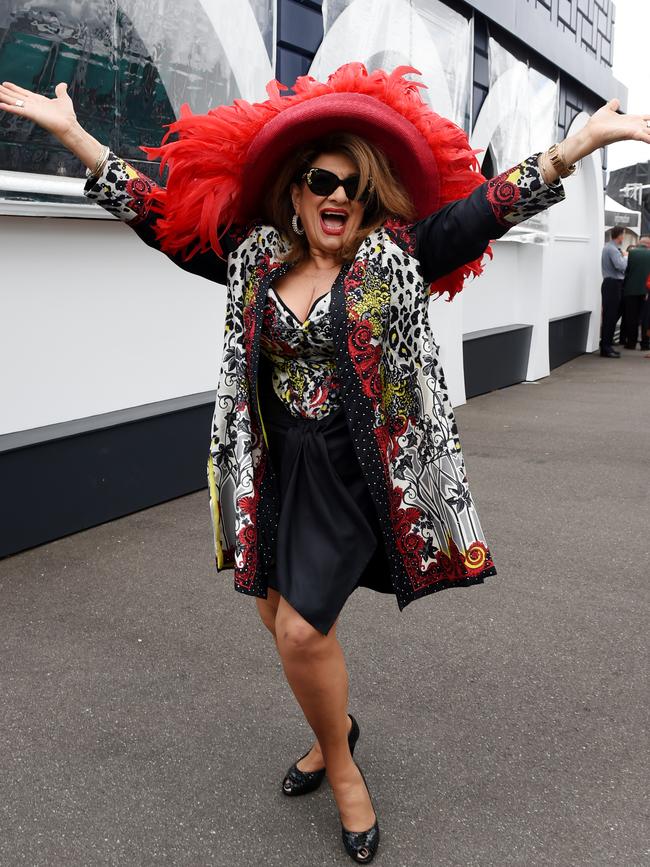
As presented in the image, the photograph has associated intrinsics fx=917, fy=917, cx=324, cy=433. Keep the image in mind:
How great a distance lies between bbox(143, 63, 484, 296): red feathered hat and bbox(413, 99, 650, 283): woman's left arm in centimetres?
19

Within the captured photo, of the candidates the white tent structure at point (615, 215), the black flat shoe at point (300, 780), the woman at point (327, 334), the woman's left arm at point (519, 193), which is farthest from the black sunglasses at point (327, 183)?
the white tent structure at point (615, 215)

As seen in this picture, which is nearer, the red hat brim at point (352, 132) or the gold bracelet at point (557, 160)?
the gold bracelet at point (557, 160)

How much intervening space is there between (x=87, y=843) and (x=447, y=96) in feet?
25.9

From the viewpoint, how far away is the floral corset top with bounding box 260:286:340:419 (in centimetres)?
226

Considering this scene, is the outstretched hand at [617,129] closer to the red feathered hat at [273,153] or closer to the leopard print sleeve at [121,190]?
the red feathered hat at [273,153]

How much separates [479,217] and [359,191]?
0.33 meters

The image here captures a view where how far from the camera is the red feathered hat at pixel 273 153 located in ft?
7.58

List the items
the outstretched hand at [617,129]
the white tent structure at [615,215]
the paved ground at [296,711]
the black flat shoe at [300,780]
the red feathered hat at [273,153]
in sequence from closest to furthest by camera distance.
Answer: the outstretched hand at [617,129] < the red feathered hat at [273,153] < the paved ground at [296,711] < the black flat shoe at [300,780] < the white tent structure at [615,215]

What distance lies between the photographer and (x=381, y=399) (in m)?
2.35

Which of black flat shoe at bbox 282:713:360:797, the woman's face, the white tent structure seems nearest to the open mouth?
the woman's face

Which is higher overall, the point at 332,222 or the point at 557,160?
the point at 557,160

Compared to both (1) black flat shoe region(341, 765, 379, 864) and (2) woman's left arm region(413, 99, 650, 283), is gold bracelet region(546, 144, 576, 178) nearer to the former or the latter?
(2) woman's left arm region(413, 99, 650, 283)

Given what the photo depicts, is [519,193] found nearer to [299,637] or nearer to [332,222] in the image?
[332,222]

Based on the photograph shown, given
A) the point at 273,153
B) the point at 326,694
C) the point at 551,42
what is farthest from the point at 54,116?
the point at 551,42
